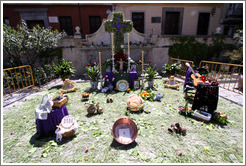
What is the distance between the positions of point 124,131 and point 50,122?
1.77 metres

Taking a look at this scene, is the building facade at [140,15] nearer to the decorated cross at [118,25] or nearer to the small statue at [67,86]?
the decorated cross at [118,25]

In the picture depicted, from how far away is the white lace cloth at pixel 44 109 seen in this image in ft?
8.73

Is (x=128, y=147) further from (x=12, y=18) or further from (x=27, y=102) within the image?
(x=12, y=18)

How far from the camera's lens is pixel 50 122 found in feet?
9.37

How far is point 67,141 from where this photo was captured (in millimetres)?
2686

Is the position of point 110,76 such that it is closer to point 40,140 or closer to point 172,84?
point 172,84

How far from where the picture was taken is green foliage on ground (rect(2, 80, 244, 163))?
89.6 inches

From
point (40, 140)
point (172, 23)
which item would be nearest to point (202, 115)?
point (40, 140)

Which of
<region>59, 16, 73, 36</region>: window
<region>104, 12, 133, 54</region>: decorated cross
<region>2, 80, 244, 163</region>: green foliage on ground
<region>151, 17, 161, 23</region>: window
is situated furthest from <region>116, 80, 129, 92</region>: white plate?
<region>59, 16, 73, 36</region>: window

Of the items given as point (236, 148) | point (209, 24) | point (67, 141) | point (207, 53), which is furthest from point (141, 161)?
point (209, 24)

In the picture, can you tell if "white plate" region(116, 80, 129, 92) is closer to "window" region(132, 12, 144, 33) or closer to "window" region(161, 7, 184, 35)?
"window" region(132, 12, 144, 33)

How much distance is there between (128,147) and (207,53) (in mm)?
12076

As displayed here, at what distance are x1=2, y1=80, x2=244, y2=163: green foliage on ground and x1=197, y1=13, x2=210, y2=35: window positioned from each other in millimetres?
13083

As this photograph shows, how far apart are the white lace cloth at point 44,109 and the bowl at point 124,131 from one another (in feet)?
5.06
